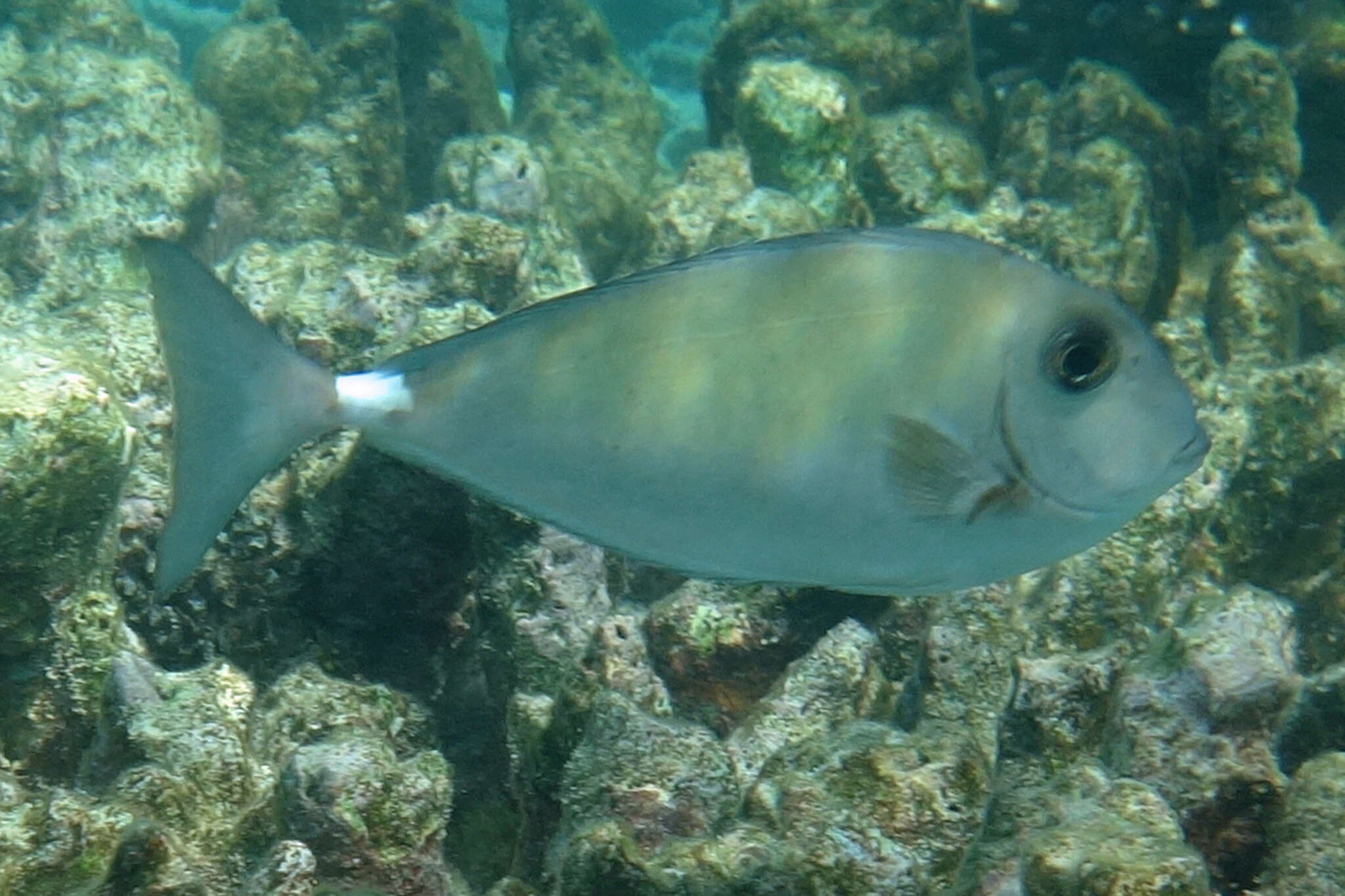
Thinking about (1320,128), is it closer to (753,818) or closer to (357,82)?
(357,82)

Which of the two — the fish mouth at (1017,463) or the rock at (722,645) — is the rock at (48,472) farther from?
the fish mouth at (1017,463)

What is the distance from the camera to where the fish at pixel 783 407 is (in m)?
1.61

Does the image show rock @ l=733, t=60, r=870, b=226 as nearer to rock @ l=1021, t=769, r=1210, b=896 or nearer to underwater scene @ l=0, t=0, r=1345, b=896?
underwater scene @ l=0, t=0, r=1345, b=896

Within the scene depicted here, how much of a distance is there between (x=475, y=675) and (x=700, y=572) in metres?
1.78


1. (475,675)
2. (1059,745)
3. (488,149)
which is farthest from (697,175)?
(1059,745)

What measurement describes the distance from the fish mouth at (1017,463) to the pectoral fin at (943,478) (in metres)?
0.01

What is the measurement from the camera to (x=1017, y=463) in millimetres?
1607

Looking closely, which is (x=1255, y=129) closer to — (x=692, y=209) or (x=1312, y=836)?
(x=692, y=209)

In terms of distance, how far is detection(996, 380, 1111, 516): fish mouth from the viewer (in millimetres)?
1603

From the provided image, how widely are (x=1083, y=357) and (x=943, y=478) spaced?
292 millimetres

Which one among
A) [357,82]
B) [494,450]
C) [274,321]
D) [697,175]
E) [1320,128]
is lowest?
[494,450]

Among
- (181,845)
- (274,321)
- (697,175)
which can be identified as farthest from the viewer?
(697,175)

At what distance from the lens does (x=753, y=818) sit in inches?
87.0

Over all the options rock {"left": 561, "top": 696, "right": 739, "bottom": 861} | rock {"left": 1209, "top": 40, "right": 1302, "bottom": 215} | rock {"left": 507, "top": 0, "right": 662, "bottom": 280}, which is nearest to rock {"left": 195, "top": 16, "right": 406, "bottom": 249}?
rock {"left": 507, "top": 0, "right": 662, "bottom": 280}
